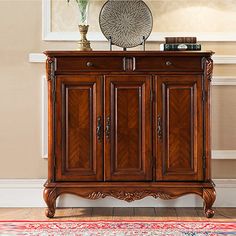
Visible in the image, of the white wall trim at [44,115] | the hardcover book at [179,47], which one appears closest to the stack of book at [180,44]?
the hardcover book at [179,47]

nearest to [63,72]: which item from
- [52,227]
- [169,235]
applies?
[52,227]

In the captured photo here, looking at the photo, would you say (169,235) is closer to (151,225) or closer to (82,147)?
(151,225)

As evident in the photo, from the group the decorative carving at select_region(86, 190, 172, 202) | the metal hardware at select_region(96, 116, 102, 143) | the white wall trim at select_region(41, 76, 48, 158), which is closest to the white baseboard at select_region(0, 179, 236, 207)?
the white wall trim at select_region(41, 76, 48, 158)

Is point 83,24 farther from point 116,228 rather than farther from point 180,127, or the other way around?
point 116,228

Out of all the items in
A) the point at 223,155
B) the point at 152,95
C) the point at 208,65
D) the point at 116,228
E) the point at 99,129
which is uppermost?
the point at 208,65

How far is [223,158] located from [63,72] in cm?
115

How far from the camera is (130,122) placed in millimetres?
3543

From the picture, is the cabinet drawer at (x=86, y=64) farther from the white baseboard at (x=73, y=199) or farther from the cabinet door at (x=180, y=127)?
the white baseboard at (x=73, y=199)

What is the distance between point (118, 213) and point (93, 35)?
3.60ft

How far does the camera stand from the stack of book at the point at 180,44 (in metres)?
3.64

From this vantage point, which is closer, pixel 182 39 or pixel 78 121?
pixel 78 121

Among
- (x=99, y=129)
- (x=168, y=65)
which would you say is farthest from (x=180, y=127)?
(x=99, y=129)

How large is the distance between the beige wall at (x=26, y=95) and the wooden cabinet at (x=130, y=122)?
40 centimetres

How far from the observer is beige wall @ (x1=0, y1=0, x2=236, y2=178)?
12.9 feet
